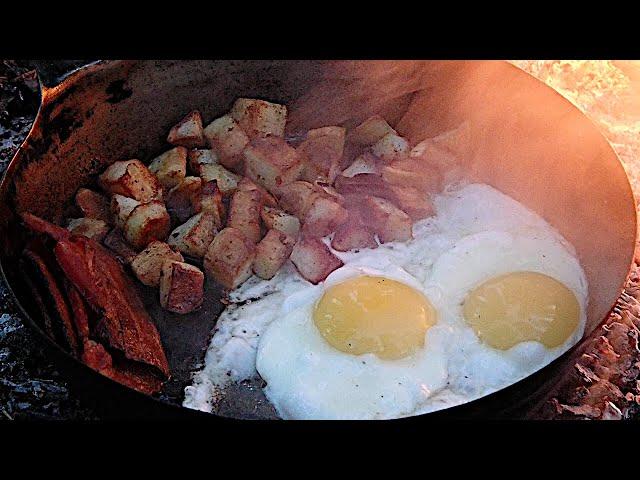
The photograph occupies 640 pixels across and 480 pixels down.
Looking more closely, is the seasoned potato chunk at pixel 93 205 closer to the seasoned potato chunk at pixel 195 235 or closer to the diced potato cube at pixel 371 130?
the seasoned potato chunk at pixel 195 235

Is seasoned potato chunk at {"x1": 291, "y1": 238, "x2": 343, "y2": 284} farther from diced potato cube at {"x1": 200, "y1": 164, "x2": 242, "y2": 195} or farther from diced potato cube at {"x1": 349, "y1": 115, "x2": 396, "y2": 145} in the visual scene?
diced potato cube at {"x1": 349, "y1": 115, "x2": 396, "y2": 145}

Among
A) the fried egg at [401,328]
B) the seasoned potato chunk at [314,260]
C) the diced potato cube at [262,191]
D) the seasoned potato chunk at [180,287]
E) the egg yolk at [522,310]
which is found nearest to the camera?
the fried egg at [401,328]

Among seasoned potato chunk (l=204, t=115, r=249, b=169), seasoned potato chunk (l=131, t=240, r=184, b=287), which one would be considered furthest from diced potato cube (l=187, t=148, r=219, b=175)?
seasoned potato chunk (l=131, t=240, r=184, b=287)

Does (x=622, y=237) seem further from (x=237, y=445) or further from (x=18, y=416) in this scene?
(x=18, y=416)

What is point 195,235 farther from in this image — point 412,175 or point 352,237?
point 412,175

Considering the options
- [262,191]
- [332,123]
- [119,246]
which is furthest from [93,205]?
[332,123]

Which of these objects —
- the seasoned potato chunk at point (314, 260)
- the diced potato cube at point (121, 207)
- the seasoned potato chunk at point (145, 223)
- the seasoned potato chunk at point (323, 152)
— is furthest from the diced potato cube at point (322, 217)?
the diced potato cube at point (121, 207)
